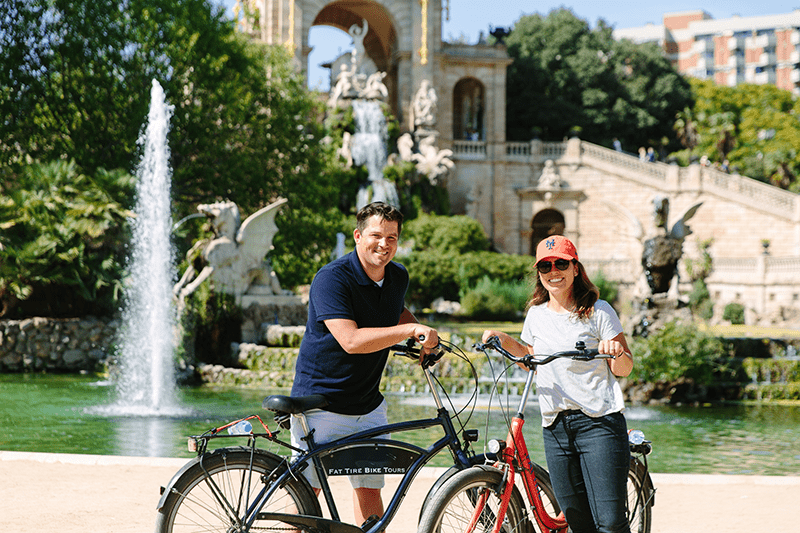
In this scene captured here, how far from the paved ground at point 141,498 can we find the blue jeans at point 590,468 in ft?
5.11

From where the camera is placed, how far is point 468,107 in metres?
43.8

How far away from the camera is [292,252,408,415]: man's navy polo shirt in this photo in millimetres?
3576

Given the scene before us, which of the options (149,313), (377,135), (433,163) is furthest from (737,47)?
(149,313)

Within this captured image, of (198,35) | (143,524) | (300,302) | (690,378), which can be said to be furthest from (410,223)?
(143,524)

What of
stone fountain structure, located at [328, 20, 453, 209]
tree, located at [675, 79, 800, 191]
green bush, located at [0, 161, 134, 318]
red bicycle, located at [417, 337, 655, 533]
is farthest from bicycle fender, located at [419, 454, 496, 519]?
tree, located at [675, 79, 800, 191]

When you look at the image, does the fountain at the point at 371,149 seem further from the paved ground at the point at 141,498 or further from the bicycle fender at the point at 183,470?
the bicycle fender at the point at 183,470

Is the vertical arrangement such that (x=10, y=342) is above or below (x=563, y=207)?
below

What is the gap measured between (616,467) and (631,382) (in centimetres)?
1048

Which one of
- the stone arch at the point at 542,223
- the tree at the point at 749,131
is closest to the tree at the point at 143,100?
the stone arch at the point at 542,223

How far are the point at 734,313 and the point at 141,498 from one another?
26444 millimetres

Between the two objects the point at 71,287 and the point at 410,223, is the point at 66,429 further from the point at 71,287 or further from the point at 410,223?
the point at 410,223

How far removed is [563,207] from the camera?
40500 mm

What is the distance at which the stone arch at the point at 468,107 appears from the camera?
43.4m

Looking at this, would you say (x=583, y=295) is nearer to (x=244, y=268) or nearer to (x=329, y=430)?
(x=329, y=430)
